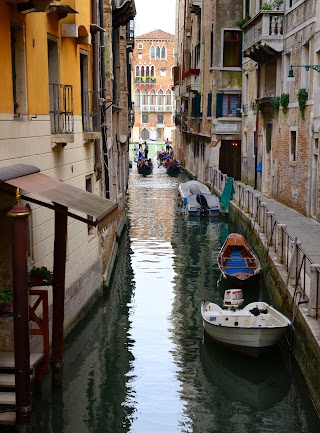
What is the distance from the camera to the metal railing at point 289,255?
9157 millimetres

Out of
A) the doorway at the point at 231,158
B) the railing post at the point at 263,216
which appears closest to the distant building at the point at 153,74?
the doorway at the point at 231,158

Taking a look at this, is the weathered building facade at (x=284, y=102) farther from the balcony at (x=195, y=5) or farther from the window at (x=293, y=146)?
the balcony at (x=195, y=5)

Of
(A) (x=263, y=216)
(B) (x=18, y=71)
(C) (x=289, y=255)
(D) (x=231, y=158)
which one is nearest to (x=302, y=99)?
(A) (x=263, y=216)

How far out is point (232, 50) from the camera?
31578 millimetres

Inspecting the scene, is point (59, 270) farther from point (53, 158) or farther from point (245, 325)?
point (245, 325)

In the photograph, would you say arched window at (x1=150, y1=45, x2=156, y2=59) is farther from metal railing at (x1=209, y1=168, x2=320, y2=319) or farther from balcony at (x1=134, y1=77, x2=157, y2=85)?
metal railing at (x1=209, y1=168, x2=320, y2=319)

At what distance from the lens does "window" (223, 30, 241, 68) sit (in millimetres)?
31438

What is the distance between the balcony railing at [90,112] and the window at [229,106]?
61.2 ft

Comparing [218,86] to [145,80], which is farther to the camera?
[145,80]

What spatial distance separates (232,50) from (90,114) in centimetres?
1983

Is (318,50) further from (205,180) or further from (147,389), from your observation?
(205,180)

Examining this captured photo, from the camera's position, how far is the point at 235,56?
31.6 m

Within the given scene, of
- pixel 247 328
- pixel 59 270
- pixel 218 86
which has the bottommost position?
pixel 247 328

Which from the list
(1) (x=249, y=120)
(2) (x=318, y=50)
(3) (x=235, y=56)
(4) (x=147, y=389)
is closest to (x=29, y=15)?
(4) (x=147, y=389)
